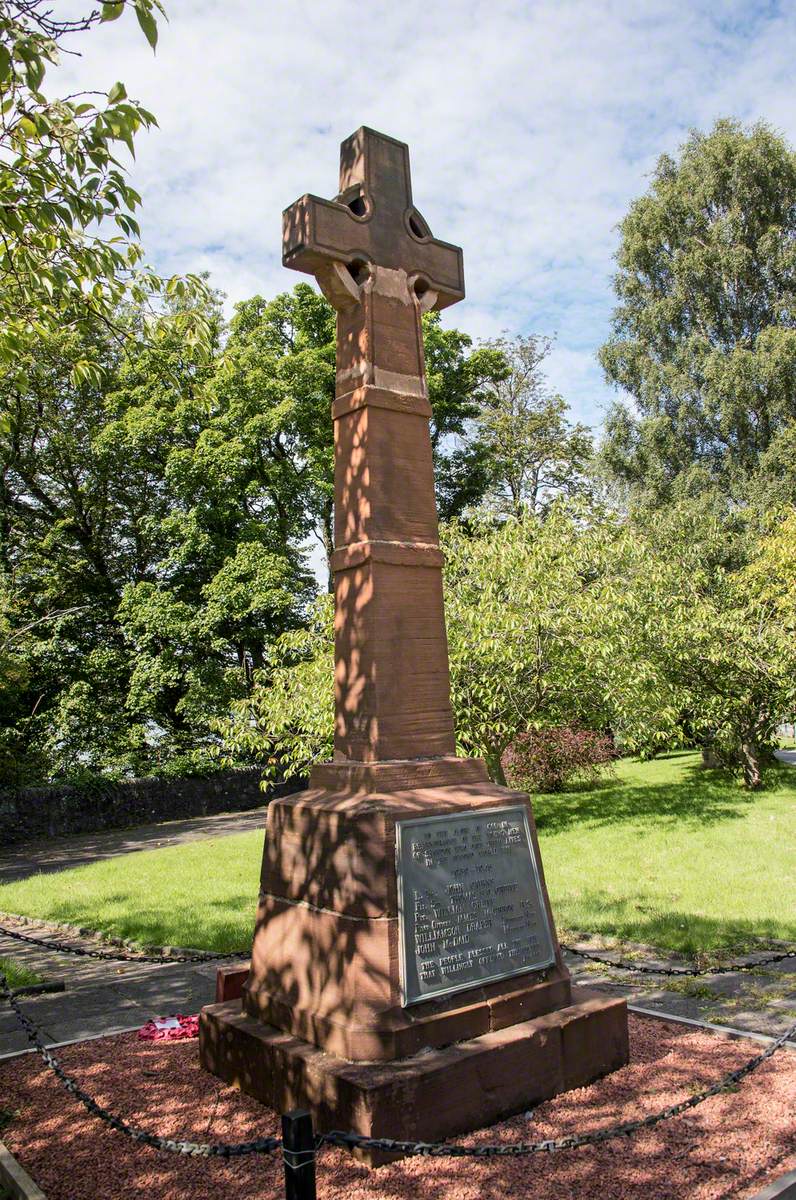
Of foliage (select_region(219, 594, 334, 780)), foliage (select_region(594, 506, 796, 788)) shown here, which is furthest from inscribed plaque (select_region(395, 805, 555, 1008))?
foliage (select_region(594, 506, 796, 788))

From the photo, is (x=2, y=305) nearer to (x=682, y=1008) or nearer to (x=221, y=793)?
(x=682, y=1008)

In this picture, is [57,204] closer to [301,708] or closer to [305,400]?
[301,708]

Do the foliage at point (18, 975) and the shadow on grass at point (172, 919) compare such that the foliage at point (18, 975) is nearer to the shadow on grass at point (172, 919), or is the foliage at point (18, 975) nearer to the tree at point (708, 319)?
the shadow on grass at point (172, 919)

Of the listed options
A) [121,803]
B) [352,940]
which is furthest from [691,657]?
[121,803]

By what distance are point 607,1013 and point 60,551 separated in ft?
87.0

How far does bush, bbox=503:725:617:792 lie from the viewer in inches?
762

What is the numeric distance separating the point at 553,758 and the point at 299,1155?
17755mm

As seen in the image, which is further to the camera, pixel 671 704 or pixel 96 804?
pixel 96 804

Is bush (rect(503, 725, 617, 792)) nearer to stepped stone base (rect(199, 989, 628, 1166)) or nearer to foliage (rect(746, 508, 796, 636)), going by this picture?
foliage (rect(746, 508, 796, 636))

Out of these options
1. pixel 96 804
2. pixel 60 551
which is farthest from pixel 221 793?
pixel 60 551

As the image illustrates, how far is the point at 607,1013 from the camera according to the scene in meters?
5.15

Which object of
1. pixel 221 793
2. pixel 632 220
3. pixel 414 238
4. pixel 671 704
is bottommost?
pixel 221 793

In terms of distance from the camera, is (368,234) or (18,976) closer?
(368,234)

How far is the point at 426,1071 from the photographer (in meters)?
4.26
